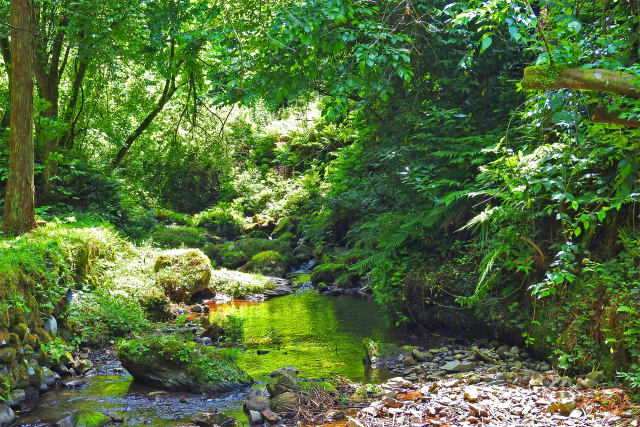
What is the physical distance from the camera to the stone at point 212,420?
16.6 ft

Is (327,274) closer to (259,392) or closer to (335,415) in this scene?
(259,392)

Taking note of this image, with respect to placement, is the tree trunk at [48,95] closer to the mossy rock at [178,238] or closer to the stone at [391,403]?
the mossy rock at [178,238]

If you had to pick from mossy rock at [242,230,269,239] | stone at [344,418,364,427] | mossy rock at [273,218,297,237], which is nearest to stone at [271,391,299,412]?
stone at [344,418,364,427]

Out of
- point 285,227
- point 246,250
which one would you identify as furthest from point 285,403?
point 285,227

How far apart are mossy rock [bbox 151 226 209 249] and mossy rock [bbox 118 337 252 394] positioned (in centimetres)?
904

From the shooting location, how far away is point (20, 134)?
326 inches

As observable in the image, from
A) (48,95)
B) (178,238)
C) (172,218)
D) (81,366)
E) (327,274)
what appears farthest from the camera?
(172,218)

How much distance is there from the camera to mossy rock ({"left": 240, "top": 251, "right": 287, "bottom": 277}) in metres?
15.9

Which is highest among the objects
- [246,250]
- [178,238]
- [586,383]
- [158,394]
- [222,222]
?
[222,222]

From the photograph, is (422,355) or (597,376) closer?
(597,376)

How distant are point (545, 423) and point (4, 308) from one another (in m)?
5.18

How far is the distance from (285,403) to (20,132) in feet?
20.0

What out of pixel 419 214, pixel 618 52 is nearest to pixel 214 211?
pixel 419 214

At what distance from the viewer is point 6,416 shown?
16.2 ft
